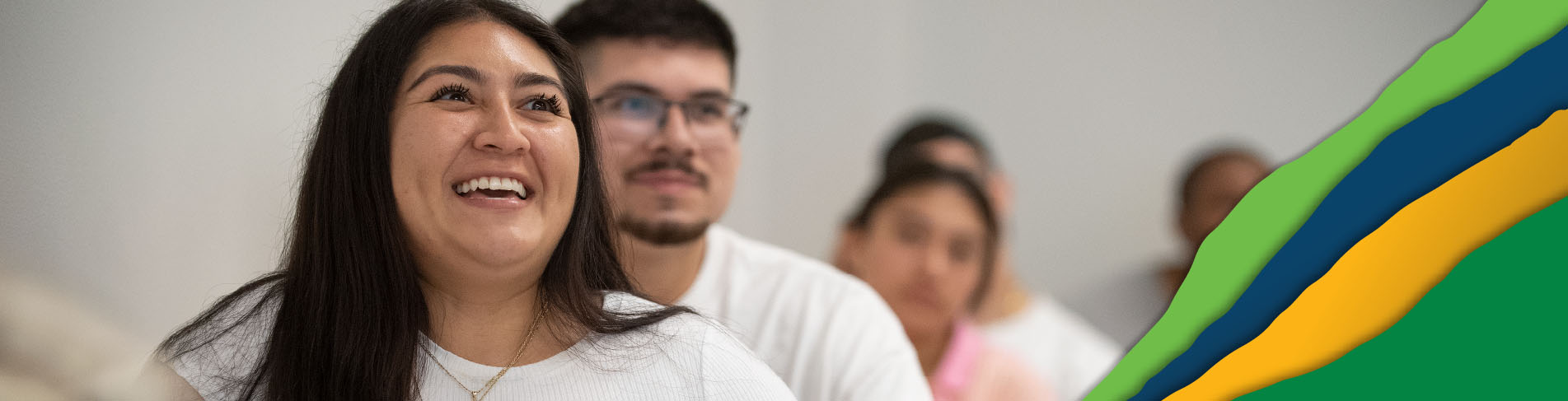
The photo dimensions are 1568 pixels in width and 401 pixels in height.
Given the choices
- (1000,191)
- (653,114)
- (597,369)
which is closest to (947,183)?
(653,114)

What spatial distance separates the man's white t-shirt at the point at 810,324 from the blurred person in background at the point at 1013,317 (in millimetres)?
700

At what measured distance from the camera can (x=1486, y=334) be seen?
818mm

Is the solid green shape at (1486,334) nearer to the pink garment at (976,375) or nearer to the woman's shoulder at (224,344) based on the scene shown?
the woman's shoulder at (224,344)

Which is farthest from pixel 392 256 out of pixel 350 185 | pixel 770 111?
pixel 770 111

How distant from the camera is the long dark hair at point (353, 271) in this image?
35.9 inches

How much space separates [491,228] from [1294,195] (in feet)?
2.15

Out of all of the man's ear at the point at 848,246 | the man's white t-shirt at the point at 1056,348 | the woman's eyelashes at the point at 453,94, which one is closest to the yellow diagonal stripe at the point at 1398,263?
the woman's eyelashes at the point at 453,94

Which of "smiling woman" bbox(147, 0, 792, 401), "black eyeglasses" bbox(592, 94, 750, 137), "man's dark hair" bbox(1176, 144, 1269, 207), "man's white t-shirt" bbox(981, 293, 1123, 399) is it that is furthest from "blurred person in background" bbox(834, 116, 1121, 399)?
"smiling woman" bbox(147, 0, 792, 401)

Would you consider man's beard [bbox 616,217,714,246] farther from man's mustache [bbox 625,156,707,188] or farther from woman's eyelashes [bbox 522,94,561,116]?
woman's eyelashes [bbox 522,94,561,116]

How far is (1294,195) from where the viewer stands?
98 cm

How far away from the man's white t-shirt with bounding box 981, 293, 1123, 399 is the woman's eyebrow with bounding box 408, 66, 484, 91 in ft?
5.00

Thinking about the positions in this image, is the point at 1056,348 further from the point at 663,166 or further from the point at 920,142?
the point at 663,166

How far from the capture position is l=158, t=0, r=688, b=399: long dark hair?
0.91 meters

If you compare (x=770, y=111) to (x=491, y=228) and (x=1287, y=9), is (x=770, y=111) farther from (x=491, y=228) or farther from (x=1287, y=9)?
(x=491, y=228)
